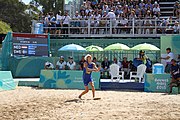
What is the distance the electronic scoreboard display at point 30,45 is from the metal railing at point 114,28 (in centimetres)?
186

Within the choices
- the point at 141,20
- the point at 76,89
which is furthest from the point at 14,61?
the point at 141,20

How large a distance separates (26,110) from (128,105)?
10.5 ft

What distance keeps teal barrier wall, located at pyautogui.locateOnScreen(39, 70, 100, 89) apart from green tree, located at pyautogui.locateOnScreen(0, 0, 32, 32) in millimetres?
36260

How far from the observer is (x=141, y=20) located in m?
23.8

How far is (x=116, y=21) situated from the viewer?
24.5 meters

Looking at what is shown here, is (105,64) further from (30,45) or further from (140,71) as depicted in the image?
(30,45)

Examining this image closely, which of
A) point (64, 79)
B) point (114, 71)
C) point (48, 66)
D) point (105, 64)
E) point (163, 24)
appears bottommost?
point (64, 79)

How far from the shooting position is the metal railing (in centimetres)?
2403

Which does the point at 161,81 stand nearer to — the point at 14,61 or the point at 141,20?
the point at 141,20

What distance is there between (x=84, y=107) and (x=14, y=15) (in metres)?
44.0

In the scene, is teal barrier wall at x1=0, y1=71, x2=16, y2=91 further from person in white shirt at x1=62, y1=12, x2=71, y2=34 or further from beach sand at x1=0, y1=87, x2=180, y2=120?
person in white shirt at x1=62, y1=12, x2=71, y2=34

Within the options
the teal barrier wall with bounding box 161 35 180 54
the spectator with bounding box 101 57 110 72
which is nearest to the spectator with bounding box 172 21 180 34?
the teal barrier wall with bounding box 161 35 180 54

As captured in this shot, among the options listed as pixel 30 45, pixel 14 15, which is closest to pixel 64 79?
pixel 30 45

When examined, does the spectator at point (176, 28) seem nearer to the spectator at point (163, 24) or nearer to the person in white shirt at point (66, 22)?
the spectator at point (163, 24)
